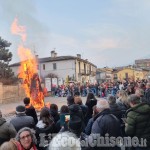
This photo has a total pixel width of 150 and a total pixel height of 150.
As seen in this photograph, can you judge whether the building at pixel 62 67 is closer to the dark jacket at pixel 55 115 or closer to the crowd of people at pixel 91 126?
the dark jacket at pixel 55 115

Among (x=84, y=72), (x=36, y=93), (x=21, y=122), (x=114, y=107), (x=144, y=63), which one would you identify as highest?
(x=144, y=63)

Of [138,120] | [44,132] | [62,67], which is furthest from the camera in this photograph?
[62,67]

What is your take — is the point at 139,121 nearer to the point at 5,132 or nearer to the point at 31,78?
the point at 5,132

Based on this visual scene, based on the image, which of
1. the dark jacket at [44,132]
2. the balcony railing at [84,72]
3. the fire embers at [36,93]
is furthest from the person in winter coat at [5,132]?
the balcony railing at [84,72]

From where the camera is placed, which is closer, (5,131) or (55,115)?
(5,131)

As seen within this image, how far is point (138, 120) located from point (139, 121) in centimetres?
3

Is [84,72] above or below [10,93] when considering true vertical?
above

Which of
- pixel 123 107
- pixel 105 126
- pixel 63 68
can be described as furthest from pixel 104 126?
pixel 63 68

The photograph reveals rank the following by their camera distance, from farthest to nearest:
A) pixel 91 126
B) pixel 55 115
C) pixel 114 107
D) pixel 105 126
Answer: pixel 55 115
pixel 114 107
pixel 91 126
pixel 105 126

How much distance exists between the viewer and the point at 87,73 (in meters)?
77.2

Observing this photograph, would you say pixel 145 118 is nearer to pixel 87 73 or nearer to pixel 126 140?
pixel 126 140

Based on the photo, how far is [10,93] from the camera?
34.2 meters

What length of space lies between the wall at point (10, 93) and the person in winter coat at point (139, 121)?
28.0 meters

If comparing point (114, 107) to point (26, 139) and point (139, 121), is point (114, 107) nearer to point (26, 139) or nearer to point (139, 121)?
point (139, 121)
